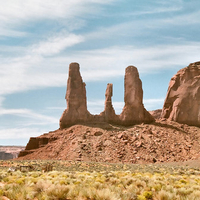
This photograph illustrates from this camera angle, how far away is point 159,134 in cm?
4778

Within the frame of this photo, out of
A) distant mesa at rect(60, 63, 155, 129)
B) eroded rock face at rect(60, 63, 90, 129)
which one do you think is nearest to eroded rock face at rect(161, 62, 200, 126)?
distant mesa at rect(60, 63, 155, 129)

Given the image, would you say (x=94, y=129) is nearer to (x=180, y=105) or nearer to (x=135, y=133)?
(x=135, y=133)

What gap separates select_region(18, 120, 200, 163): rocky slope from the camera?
42.7m

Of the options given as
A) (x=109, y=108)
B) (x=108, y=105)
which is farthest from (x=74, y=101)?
(x=109, y=108)

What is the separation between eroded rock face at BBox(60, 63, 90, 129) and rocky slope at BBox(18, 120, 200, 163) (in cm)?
167

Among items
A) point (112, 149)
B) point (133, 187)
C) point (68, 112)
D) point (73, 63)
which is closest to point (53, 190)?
point (133, 187)

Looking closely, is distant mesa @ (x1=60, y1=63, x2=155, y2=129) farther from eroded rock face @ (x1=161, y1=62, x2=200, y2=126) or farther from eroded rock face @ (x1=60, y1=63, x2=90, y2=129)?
eroded rock face @ (x1=161, y1=62, x2=200, y2=126)

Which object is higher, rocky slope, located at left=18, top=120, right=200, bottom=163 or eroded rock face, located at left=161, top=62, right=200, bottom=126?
eroded rock face, located at left=161, top=62, right=200, bottom=126

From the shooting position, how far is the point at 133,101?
52656 mm

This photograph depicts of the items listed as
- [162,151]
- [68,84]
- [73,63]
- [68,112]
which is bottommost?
[162,151]

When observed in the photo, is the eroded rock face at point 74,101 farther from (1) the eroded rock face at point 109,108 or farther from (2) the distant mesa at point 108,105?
(1) the eroded rock face at point 109,108

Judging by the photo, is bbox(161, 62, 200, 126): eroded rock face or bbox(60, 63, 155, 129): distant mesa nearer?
bbox(60, 63, 155, 129): distant mesa

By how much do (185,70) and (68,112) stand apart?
20.9 m

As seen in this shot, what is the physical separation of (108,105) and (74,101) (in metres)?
5.33
